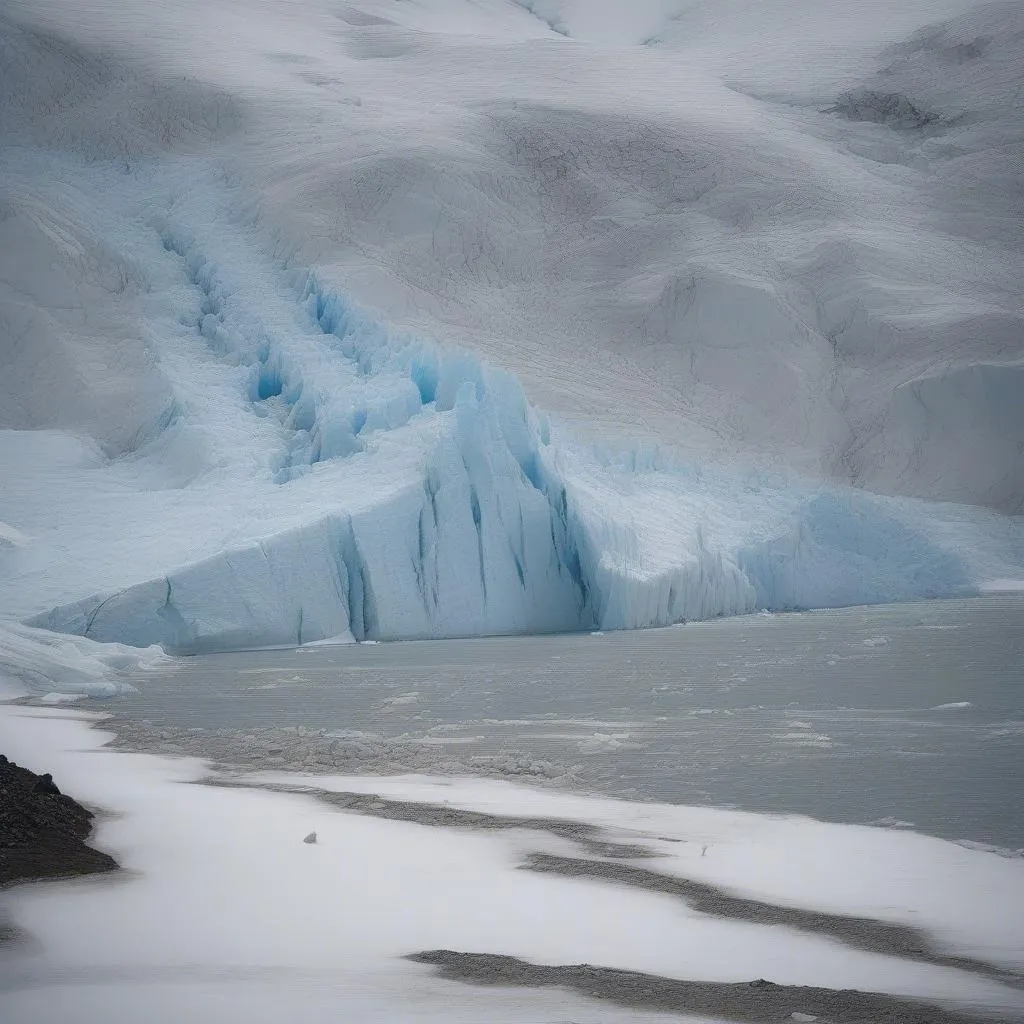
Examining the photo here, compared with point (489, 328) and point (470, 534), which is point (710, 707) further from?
point (489, 328)

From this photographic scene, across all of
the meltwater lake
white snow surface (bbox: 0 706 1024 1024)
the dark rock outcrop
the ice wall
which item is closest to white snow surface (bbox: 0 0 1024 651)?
the ice wall

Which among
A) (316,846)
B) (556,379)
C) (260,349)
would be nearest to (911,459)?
(556,379)

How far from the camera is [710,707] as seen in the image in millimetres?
11445

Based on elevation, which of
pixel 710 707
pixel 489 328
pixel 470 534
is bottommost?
pixel 710 707

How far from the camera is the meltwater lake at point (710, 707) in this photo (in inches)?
310

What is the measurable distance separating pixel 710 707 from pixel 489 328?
60.3 feet

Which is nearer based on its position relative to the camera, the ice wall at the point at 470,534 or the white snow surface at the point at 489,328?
the ice wall at the point at 470,534

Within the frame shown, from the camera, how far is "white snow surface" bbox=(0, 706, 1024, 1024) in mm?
4336

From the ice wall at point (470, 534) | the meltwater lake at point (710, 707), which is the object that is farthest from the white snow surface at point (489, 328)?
the meltwater lake at point (710, 707)

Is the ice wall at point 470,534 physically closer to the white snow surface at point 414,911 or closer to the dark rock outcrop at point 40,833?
the white snow surface at point 414,911

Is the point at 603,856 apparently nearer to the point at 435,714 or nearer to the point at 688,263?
the point at 435,714

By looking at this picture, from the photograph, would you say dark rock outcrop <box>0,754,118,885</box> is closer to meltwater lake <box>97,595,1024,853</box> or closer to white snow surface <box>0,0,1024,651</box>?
meltwater lake <box>97,595,1024,853</box>

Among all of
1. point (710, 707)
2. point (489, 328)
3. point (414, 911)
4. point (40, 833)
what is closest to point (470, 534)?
point (710, 707)

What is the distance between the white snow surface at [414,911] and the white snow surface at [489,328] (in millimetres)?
10784
